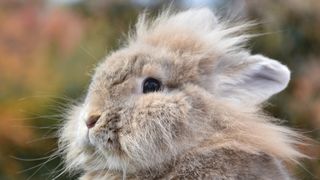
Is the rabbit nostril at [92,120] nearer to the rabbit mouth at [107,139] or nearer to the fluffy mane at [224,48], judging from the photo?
the rabbit mouth at [107,139]

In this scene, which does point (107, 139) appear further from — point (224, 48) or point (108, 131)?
point (224, 48)

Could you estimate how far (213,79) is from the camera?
6.45ft

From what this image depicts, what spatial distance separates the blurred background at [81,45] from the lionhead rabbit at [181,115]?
172 cm

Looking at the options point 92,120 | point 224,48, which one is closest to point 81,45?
point 224,48

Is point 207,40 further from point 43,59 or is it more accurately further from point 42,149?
point 43,59

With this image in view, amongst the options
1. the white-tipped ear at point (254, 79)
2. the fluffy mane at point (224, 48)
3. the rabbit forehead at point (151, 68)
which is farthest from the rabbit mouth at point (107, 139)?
the white-tipped ear at point (254, 79)

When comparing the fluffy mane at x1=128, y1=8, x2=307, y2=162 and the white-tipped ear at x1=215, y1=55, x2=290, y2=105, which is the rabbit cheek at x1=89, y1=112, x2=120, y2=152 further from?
the white-tipped ear at x1=215, y1=55, x2=290, y2=105

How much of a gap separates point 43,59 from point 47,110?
3.66 ft

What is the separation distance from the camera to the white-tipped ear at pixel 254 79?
2014 mm

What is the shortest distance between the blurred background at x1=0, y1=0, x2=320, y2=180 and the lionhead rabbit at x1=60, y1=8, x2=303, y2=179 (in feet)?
5.64

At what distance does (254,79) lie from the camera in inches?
80.6

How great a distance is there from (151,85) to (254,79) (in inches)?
13.6

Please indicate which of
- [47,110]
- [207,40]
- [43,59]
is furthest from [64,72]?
[207,40]

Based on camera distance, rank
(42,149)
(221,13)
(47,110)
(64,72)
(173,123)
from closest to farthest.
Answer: (173,123), (221,13), (47,110), (42,149), (64,72)
